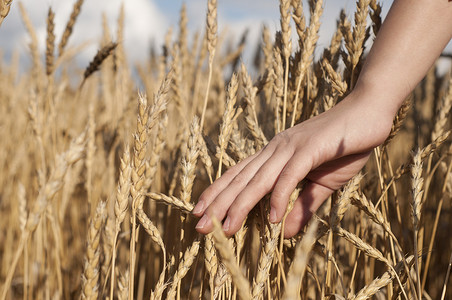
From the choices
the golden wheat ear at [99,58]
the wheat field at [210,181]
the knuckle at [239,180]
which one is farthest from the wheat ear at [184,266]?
the golden wheat ear at [99,58]

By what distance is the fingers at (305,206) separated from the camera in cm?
103

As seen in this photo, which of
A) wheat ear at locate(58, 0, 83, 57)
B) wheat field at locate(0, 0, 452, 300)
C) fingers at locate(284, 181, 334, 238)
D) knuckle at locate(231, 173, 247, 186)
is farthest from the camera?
wheat ear at locate(58, 0, 83, 57)

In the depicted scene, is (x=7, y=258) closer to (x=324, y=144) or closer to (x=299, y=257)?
(x=324, y=144)

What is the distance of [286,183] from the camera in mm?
859

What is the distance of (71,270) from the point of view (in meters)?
1.87

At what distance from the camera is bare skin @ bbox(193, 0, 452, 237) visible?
2.88 ft

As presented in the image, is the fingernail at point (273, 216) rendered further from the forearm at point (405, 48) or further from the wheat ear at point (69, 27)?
the wheat ear at point (69, 27)

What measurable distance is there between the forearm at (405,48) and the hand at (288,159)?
44 millimetres

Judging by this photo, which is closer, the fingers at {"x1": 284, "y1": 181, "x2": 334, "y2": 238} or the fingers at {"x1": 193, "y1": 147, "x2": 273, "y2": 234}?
the fingers at {"x1": 193, "y1": 147, "x2": 273, "y2": 234}

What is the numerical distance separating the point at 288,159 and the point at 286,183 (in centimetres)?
8

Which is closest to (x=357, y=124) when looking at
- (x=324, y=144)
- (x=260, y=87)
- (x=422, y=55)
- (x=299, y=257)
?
(x=324, y=144)

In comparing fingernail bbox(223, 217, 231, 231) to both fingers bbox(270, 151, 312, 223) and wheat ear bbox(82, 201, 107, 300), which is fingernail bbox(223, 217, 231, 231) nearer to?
fingers bbox(270, 151, 312, 223)

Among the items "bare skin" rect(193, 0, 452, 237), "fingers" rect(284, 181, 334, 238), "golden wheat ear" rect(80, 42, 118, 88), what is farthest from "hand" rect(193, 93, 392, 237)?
"golden wheat ear" rect(80, 42, 118, 88)

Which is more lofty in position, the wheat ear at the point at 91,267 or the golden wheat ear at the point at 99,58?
the golden wheat ear at the point at 99,58
